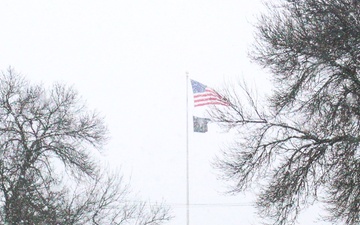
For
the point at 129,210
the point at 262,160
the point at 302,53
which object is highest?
the point at 302,53

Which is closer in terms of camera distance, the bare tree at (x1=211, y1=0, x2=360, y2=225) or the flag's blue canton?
the bare tree at (x1=211, y1=0, x2=360, y2=225)

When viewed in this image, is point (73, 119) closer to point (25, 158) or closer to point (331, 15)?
point (25, 158)

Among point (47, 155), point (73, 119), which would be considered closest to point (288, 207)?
point (47, 155)

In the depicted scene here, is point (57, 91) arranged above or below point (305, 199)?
above

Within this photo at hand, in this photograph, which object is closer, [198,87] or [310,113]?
[310,113]

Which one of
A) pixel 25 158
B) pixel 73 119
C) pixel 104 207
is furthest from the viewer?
pixel 73 119

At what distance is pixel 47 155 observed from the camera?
25.4m

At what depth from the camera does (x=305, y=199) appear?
1427cm

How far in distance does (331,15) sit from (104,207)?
369 inches

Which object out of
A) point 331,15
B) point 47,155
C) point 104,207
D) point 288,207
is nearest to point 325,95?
point 331,15

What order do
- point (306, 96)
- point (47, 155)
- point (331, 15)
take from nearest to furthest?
point (331, 15) < point (306, 96) < point (47, 155)

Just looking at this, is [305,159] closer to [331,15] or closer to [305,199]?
[305,199]

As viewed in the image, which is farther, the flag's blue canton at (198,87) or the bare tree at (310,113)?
the flag's blue canton at (198,87)

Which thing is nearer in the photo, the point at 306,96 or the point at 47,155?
the point at 306,96
